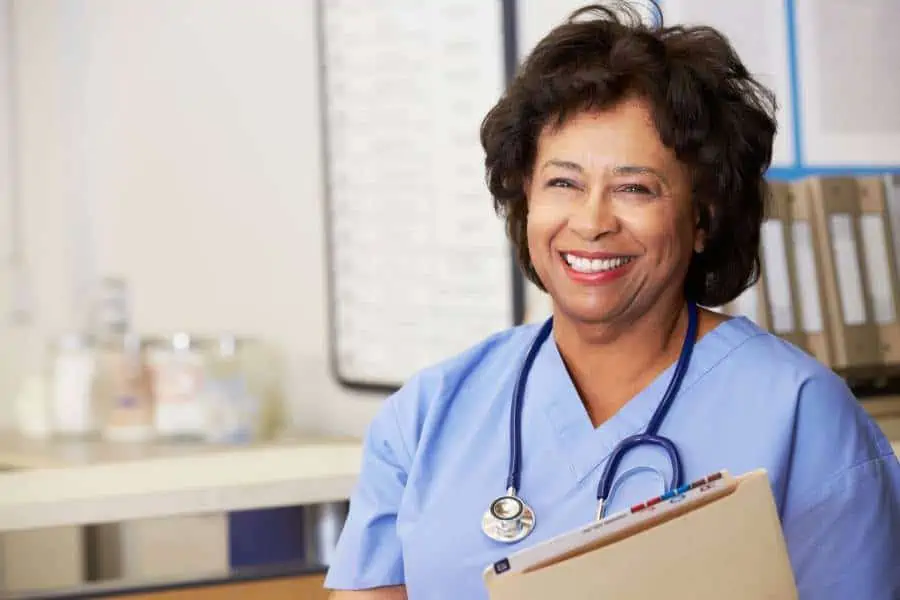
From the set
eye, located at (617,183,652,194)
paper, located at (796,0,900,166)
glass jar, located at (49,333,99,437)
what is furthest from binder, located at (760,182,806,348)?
glass jar, located at (49,333,99,437)

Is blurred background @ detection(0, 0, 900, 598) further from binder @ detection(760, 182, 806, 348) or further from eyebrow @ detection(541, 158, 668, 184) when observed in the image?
eyebrow @ detection(541, 158, 668, 184)

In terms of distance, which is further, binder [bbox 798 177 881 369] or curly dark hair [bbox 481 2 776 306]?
binder [bbox 798 177 881 369]

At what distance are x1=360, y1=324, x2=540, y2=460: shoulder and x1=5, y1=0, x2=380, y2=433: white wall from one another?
129cm

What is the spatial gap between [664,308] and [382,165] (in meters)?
1.34

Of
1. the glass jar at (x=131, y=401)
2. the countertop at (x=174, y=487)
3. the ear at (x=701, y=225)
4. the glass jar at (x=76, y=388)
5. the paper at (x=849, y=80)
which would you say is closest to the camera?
the ear at (x=701, y=225)

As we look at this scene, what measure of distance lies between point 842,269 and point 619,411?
3.04 feet

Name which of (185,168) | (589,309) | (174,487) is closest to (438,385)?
(589,309)

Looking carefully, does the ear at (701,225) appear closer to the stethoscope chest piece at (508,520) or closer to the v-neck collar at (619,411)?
the v-neck collar at (619,411)

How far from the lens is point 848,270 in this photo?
Answer: 6.36 feet

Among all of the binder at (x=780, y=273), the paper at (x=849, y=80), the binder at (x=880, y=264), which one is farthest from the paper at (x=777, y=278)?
the paper at (x=849, y=80)

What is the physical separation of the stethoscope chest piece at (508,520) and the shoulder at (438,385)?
14 cm

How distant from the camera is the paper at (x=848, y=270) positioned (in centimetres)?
193

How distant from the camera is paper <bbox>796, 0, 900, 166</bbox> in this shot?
217cm

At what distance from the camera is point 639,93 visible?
110 cm
